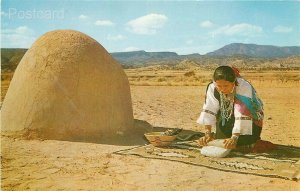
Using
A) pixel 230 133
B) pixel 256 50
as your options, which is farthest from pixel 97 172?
pixel 256 50

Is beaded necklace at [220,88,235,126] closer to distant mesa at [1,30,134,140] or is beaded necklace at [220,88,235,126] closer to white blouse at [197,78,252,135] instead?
white blouse at [197,78,252,135]

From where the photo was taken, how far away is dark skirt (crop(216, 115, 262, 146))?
5930mm

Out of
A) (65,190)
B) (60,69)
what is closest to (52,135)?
(60,69)

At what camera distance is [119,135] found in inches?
293

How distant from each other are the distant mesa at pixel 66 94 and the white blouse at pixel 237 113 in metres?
2.00

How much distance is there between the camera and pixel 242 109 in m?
5.82

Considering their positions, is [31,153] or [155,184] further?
[31,153]

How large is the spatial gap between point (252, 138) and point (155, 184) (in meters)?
2.04

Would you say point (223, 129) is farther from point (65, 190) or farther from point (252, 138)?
point (65, 190)

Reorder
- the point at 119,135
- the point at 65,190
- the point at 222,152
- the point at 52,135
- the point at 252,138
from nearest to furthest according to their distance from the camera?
the point at 65,190
the point at 222,152
the point at 252,138
the point at 52,135
the point at 119,135

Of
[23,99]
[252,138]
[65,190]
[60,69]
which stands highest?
[60,69]

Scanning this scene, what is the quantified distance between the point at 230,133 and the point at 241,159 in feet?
2.11

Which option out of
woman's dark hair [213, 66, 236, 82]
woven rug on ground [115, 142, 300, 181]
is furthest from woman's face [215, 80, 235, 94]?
woven rug on ground [115, 142, 300, 181]

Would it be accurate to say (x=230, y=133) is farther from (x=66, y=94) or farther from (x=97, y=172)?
(x=66, y=94)
